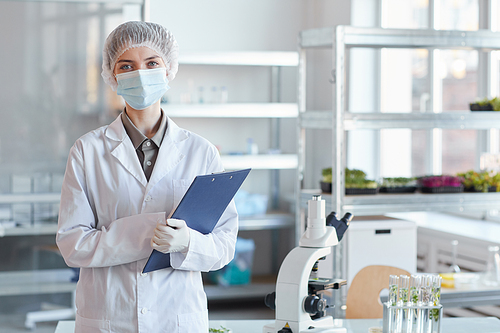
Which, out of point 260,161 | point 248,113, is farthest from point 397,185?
point 248,113

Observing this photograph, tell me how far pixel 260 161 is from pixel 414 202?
149 cm

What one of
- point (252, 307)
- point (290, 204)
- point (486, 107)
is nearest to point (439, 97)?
point (486, 107)

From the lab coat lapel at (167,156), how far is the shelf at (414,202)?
5.72 feet

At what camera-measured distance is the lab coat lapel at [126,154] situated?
1.58 m

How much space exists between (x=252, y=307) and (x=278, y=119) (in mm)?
1639

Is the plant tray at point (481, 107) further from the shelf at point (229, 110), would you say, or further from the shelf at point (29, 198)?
the shelf at point (29, 198)

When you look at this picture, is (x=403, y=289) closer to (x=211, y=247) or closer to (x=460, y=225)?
(x=211, y=247)

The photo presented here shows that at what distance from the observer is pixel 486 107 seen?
3.35 meters

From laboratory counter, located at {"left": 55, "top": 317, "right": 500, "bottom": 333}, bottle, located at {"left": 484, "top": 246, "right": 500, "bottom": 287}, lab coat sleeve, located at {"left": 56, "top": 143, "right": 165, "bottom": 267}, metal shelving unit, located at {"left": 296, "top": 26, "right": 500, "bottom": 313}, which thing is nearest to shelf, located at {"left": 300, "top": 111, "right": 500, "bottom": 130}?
metal shelving unit, located at {"left": 296, "top": 26, "right": 500, "bottom": 313}

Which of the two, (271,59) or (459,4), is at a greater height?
(459,4)

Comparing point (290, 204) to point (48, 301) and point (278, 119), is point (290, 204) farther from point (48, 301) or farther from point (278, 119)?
point (48, 301)

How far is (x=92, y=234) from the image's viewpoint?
1.50 meters

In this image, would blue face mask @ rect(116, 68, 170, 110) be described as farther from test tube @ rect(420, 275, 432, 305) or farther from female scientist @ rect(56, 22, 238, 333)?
test tube @ rect(420, 275, 432, 305)

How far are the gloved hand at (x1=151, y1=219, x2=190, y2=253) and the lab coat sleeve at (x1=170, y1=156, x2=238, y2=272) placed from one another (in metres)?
0.03
